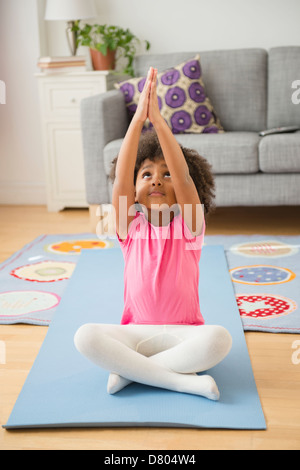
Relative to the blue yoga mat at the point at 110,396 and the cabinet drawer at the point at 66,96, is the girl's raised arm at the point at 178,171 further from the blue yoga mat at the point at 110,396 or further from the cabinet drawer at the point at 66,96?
the cabinet drawer at the point at 66,96

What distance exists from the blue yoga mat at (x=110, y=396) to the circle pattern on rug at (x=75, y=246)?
727mm

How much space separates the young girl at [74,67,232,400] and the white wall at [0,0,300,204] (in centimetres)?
211

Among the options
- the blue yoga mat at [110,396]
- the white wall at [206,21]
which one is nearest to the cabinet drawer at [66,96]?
the white wall at [206,21]

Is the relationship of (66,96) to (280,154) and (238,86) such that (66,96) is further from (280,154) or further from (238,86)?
(280,154)

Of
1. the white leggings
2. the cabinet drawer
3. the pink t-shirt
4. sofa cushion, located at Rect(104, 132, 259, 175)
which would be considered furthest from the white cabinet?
the white leggings

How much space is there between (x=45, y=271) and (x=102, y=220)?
2.11 ft

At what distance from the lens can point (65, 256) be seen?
104 inches

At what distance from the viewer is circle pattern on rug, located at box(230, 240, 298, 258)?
8.38ft

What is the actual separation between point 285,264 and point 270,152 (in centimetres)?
58

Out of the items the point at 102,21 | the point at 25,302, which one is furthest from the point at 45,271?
the point at 102,21

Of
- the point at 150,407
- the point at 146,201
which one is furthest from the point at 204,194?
the point at 150,407

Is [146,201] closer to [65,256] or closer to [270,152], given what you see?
[65,256]

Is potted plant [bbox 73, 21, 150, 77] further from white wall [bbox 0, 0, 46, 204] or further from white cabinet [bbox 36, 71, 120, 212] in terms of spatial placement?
white wall [bbox 0, 0, 46, 204]

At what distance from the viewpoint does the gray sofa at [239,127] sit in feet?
9.05
